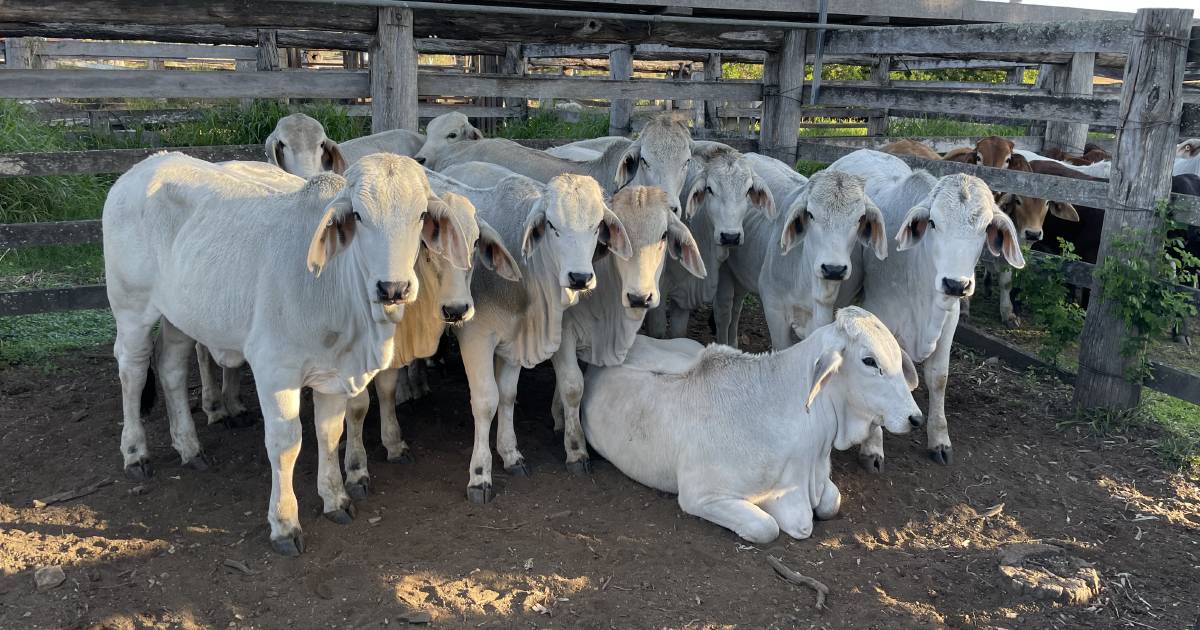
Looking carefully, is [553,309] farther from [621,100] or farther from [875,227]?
[621,100]

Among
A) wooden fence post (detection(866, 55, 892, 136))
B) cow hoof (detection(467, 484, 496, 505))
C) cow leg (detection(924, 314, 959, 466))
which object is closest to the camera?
cow hoof (detection(467, 484, 496, 505))

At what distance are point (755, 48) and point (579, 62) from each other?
947 centimetres

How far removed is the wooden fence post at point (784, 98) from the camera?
8.45m

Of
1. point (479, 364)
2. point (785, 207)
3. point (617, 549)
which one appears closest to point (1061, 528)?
point (617, 549)

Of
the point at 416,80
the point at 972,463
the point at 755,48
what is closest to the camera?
the point at 972,463

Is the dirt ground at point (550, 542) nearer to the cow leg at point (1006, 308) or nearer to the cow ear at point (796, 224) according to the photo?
the cow ear at point (796, 224)

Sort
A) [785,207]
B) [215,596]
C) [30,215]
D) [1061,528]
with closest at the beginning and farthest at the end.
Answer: [215,596] → [1061,528] → [785,207] → [30,215]

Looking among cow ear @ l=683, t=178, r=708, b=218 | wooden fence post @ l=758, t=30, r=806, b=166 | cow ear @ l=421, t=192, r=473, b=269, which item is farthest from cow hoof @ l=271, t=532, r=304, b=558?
wooden fence post @ l=758, t=30, r=806, b=166

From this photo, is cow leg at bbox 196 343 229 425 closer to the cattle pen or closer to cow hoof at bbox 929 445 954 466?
the cattle pen

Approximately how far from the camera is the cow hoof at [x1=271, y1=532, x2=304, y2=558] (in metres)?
4.47

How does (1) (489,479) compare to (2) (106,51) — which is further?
(2) (106,51)

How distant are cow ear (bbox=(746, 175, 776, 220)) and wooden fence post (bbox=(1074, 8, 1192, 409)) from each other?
205 centimetres

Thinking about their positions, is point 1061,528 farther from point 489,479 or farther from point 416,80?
point 416,80

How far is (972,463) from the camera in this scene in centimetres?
562
